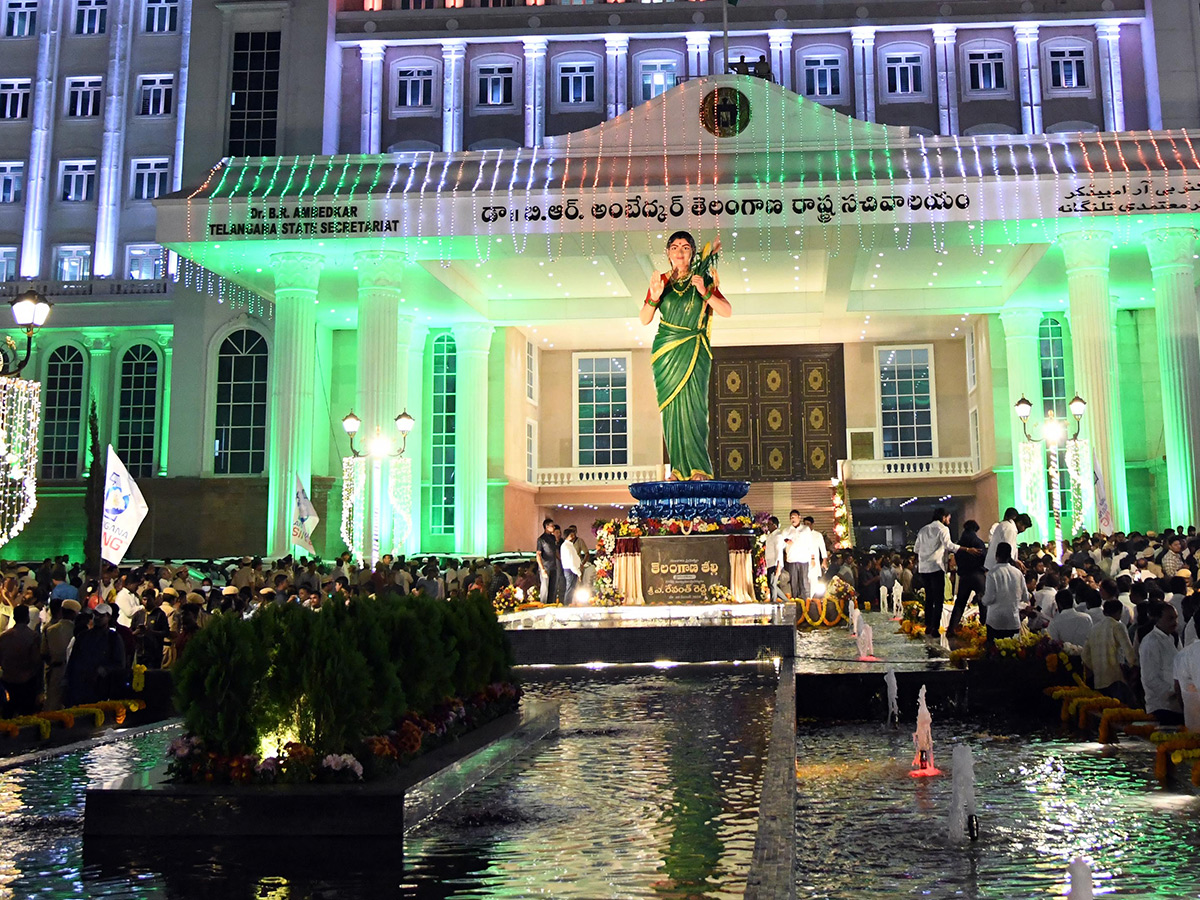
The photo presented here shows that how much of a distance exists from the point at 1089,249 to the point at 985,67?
36.7ft

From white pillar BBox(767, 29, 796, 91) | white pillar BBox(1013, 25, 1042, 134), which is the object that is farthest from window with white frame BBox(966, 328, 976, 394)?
white pillar BBox(767, 29, 796, 91)

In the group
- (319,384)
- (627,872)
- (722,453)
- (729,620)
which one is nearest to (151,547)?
(319,384)

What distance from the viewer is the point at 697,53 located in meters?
36.0

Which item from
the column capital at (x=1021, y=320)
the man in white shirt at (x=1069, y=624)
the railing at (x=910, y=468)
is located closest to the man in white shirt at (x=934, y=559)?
the man in white shirt at (x=1069, y=624)

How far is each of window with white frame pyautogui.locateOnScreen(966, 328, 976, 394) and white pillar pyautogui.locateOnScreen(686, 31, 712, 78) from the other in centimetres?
1108

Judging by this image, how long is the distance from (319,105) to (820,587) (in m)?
20.7

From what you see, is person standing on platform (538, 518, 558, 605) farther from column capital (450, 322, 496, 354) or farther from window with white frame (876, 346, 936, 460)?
window with white frame (876, 346, 936, 460)

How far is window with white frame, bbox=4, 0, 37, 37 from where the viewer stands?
126 ft

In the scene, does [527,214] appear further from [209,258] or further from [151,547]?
[151,547]

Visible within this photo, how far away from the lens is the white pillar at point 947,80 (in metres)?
35.0

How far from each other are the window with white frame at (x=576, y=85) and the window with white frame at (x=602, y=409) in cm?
829

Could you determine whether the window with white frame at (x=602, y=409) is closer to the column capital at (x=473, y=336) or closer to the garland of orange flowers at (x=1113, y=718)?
the column capital at (x=473, y=336)

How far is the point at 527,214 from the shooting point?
2675 cm

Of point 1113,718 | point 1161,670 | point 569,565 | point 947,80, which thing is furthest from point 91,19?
point 1161,670
